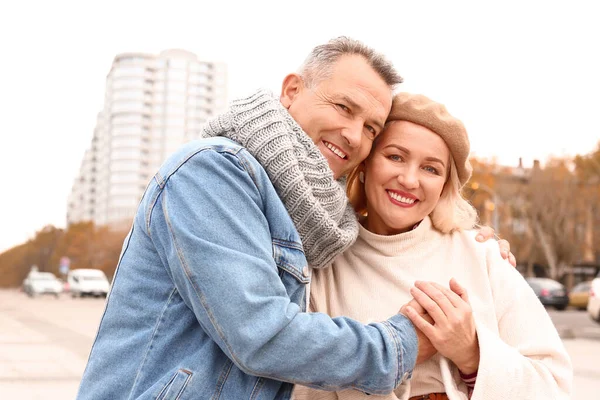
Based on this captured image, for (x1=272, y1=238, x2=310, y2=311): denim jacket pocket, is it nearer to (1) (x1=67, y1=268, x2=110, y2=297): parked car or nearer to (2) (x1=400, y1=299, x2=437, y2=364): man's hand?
(2) (x1=400, y1=299, x2=437, y2=364): man's hand

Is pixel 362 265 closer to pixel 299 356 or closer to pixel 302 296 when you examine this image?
pixel 302 296

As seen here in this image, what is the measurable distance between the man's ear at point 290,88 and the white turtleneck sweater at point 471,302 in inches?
23.5

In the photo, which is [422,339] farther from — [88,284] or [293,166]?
[88,284]

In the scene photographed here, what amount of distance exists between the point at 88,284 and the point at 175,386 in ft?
136

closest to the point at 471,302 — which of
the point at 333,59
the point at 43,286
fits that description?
the point at 333,59

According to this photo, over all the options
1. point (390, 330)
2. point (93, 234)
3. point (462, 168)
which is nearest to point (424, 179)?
point (462, 168)

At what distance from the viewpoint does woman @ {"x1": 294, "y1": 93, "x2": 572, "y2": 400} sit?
229 cm

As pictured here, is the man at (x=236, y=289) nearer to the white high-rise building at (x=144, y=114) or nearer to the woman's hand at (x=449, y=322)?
the woman's hand at (x=449, y=322)

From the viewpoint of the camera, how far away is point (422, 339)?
221 cm

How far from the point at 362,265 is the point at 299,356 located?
2.93 ft

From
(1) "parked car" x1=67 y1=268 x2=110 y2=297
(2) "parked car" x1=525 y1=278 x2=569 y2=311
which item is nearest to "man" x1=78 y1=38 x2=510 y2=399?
(2) "parked car" x1=525 y1=278 x2=569 y2=311

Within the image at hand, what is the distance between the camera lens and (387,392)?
2.06 meters

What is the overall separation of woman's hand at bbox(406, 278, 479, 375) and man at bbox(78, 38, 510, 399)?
52mm

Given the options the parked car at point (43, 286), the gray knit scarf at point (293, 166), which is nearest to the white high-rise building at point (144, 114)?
the parked car at point (43, 286)
